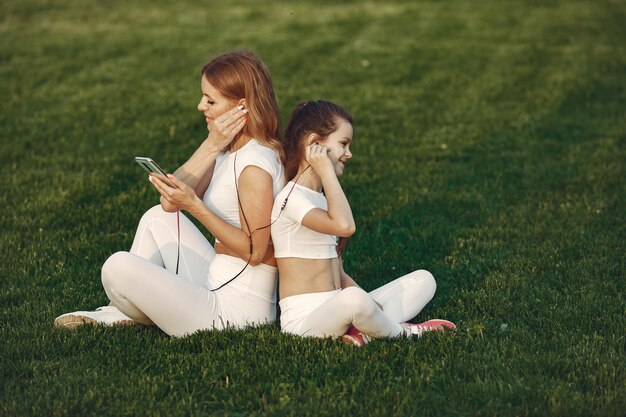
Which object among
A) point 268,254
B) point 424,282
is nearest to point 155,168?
point 268,254

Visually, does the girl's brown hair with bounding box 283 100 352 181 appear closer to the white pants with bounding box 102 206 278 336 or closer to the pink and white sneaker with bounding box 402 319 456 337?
the white pants with bounding box 102 206 278 336

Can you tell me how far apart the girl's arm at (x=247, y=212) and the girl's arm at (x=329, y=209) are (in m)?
0.28

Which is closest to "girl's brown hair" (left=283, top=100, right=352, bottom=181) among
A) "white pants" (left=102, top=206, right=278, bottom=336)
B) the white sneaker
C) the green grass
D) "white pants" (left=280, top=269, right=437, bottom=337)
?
"white pants" (left=102, top=206, right=278, bottom=336)

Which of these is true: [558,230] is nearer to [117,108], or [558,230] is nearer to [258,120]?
[258,120]

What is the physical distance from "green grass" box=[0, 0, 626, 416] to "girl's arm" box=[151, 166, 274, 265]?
1.93 ft

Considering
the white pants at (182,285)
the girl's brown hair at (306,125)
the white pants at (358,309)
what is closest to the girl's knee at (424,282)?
the white pants at (358,309)

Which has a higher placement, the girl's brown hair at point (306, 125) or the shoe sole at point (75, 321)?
the girl's brown hair at point (306, 125)

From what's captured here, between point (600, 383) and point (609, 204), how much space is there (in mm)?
3905

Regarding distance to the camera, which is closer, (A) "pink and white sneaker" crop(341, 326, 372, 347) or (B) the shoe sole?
(A) "pink and white sneaker" crop(341, 326, 372, 347)

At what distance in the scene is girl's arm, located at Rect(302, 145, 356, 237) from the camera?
16.8 ft

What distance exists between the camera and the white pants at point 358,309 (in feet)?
16.8

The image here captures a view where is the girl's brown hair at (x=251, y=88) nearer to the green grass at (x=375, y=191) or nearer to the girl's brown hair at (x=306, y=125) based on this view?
the girl's brown hair at (x=306, y=125)

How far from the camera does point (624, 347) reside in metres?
5.42

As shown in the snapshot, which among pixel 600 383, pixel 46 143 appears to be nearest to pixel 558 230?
pixel 600 383
